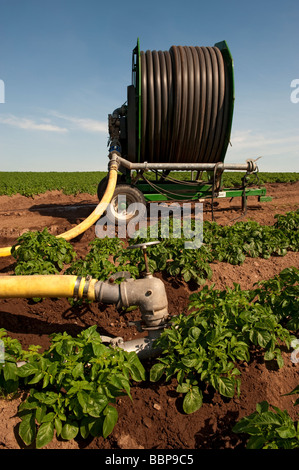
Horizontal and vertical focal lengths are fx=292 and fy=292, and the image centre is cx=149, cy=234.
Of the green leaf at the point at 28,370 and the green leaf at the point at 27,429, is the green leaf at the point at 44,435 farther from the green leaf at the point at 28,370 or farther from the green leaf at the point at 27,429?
the green leaf at the point at 28,370

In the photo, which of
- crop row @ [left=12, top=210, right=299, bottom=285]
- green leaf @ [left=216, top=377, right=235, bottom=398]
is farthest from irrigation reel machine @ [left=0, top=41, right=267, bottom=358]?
green leaf @ [left=216, top=377, right=235, bottom=398]

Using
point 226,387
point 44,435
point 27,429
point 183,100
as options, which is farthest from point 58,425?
point 183,100

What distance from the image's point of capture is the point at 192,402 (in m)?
2.20

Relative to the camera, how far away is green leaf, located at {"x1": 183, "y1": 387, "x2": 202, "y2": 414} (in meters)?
2.18

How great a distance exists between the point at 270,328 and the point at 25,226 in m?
7.72

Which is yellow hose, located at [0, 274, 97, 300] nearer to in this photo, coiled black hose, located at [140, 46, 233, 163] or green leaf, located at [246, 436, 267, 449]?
green leaf, located at [246, 436, 267, 449]

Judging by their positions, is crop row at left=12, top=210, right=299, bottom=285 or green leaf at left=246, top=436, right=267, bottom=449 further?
crop row at left=12, top=210, right=299, bottom=285

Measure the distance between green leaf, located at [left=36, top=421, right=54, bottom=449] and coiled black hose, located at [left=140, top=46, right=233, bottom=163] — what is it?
675 cm

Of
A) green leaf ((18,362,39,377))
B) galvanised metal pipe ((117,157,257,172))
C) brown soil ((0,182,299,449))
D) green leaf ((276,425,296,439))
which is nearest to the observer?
green leaf ((276,425,296,439))
